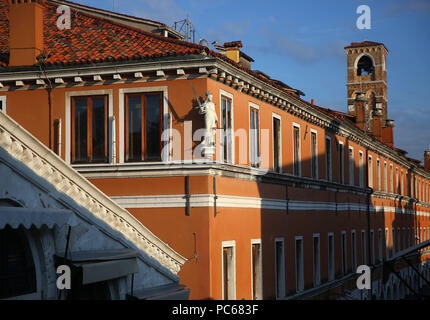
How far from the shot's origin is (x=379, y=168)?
4150cm

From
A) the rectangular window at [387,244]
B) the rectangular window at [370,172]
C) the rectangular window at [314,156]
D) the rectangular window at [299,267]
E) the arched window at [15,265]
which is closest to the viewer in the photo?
the arched window at [15,265]

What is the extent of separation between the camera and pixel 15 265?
1234cm

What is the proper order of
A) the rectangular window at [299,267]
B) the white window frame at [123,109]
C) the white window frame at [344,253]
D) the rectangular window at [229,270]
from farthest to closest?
the white window frame at [344,253], the rectangular window at [299,267], the rectangular window at [229,270], the white window frame at [123,109]

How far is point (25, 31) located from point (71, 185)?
7.75 metres

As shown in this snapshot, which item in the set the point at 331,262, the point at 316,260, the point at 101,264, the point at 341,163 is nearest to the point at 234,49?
the point at 316,260

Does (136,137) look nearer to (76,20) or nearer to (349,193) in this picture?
(76,20)

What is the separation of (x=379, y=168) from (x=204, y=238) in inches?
1011

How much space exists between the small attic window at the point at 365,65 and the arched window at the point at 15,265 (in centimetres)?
8656

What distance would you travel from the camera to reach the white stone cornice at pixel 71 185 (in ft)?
40.0

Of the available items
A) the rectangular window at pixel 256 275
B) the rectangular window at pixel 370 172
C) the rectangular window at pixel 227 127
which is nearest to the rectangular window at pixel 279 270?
the rectangular window at pixel 256 275

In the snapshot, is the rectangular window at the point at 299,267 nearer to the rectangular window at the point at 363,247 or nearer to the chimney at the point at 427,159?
the rectangular window at the point at 363,247

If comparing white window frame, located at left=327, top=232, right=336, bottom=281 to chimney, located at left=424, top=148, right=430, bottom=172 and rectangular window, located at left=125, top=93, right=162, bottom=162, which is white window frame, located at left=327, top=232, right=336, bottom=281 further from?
chimney, located at left=424, top=148, right=430, bottom=172
